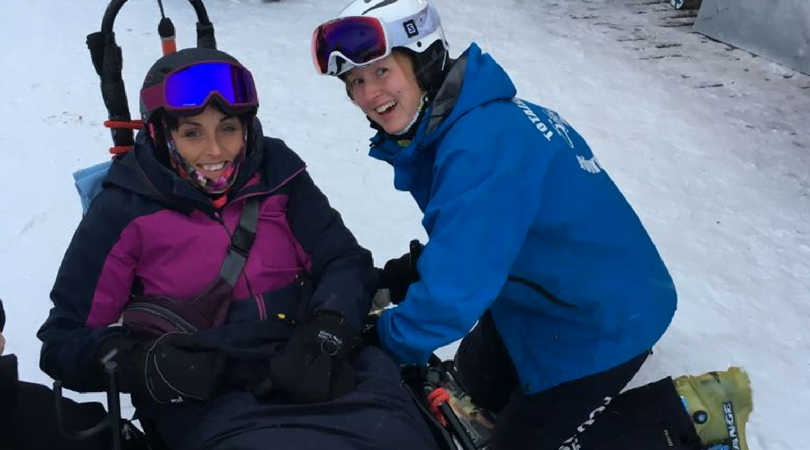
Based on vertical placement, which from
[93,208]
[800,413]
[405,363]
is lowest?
[800,413]

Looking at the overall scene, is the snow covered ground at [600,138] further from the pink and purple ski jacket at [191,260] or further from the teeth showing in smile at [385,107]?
the teeth showing in smile at [385,107]

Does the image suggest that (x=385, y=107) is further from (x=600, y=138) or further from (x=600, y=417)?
(x=600, y=138)

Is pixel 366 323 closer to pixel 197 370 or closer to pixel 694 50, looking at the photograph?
pixel 197 370

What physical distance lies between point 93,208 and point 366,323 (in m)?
0.97

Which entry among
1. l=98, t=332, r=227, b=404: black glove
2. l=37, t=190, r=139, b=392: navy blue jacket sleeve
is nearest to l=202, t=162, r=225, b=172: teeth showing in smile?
l=37, t=190, r=139, b=392: navy blue jacket sleeve

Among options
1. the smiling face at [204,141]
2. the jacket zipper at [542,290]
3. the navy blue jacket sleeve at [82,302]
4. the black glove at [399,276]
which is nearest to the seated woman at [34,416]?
the navy blue jacket sleeve at [82,302]

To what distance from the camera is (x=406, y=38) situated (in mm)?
2395

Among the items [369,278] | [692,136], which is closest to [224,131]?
[369,278]

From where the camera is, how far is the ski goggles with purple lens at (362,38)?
7.72 ft

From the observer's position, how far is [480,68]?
2354 millimetres

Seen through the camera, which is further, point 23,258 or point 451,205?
point 23,258

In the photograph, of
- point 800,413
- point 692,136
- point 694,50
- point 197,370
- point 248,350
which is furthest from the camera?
point 694,50

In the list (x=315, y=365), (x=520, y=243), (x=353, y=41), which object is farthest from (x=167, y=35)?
(x=520, y=243)

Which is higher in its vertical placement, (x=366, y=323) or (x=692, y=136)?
(x=366, y=323)
